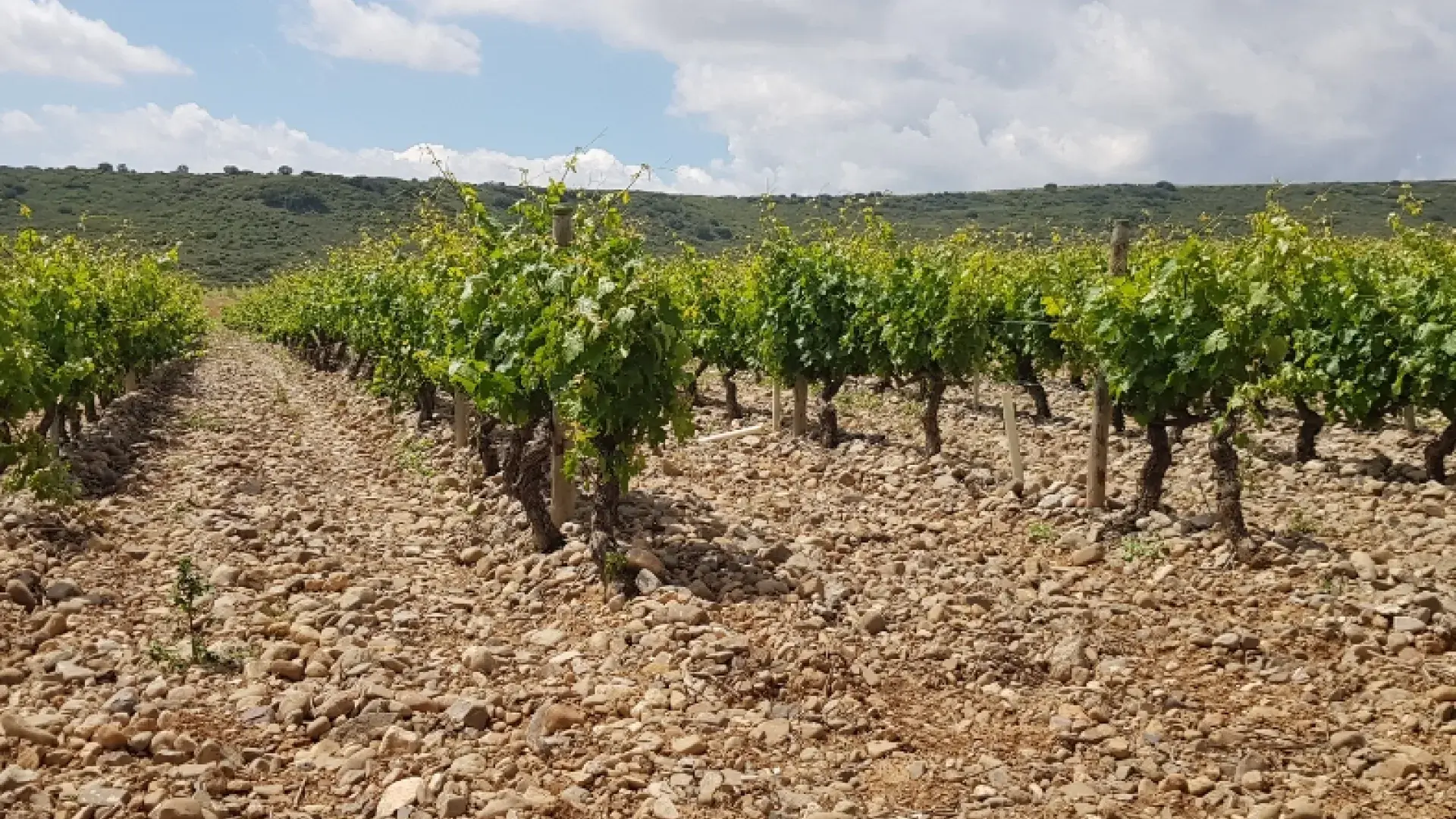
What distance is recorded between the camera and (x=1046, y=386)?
1852 centimetres

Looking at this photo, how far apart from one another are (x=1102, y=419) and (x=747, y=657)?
194 inches

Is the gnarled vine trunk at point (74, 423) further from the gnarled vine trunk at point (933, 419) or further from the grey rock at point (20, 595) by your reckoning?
the gnarled vine trunk at point (933, 419)

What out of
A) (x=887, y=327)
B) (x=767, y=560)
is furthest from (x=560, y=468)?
(x=887, y=327)

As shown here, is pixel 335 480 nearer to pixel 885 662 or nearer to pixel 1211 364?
pixel 885 662

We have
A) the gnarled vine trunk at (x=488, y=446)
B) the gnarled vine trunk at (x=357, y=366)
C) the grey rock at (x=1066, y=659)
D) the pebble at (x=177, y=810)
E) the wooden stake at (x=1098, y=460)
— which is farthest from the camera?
the gnarled vine trunk at (x=357, y=366)

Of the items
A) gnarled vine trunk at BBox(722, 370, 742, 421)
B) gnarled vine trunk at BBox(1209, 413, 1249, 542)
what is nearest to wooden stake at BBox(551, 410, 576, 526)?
gnarled vine trunk at BBox(1209, 413, 1249, 542)

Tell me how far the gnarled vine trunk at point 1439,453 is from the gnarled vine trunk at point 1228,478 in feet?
10.6

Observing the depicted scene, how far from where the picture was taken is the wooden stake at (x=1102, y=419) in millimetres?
9164

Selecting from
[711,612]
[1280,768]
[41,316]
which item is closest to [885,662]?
[711,612]

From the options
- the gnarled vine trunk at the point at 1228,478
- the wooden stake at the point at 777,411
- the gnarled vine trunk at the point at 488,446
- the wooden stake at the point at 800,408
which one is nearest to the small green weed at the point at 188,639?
the gnarled vine trunk at the point at 488,446

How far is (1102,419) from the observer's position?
30.5 ft

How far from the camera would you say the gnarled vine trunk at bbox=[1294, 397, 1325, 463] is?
11.1 meters

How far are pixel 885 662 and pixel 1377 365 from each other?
7650mm

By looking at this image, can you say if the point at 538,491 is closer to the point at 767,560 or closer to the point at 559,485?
the point at 559,485
